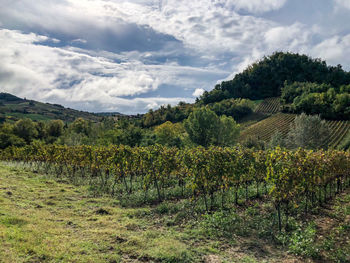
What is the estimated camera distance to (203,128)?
183 ft

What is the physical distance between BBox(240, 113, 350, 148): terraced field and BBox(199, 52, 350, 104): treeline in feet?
168

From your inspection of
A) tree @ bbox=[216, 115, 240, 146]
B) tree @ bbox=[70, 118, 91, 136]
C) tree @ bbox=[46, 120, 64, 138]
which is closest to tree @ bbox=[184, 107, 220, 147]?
tree @ bbox=[216, 115, 240, 146]

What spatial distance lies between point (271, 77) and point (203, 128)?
4353 inches

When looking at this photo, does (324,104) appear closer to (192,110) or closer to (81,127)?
(192,110)

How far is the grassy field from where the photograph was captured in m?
7.64

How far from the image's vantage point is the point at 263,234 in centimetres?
1027

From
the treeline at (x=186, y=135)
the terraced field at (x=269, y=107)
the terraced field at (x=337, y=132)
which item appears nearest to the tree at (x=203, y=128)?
the treeline at (x=186, y=135)

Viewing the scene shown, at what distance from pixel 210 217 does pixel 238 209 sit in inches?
116

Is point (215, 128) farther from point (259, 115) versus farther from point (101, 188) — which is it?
point (259, 115)

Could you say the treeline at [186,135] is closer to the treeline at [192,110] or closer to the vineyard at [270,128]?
the vineyard at [270,128]

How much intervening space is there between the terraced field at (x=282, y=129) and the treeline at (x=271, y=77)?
168 ft

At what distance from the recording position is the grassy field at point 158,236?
7.64 metres

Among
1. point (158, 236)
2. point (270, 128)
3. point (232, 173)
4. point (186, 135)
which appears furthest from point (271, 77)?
point (158, 236)

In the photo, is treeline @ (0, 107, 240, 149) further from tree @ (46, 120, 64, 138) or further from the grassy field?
the grassy field
